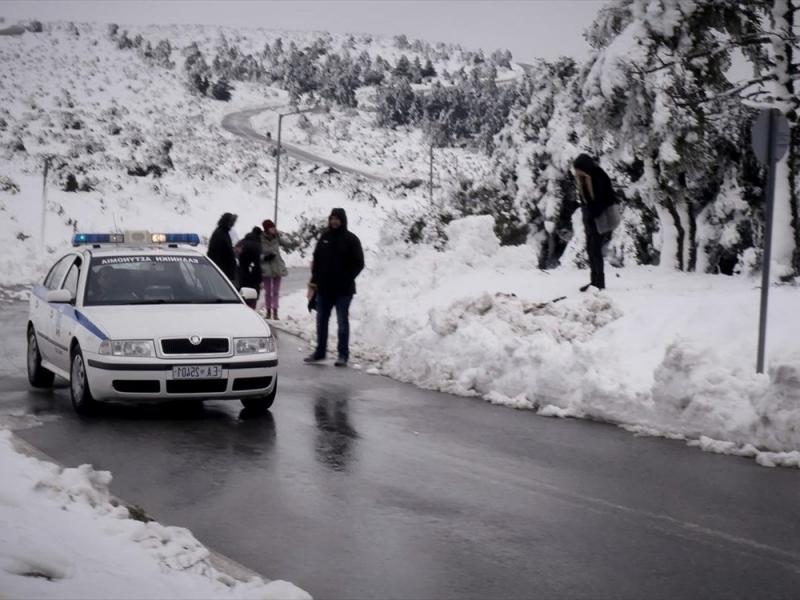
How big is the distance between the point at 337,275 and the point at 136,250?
3.90m

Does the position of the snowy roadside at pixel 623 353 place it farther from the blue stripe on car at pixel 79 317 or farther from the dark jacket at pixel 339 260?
the blue stripe on car at pixel 79 317

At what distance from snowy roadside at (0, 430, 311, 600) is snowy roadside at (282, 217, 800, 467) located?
17.0 feet

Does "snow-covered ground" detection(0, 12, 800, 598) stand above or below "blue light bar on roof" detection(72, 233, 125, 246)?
below

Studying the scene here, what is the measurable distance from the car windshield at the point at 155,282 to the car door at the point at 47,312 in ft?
2.27

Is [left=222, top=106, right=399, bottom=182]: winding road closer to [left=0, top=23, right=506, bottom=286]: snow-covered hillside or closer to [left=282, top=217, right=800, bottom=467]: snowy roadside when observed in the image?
[left=0, top=23, right=506, bottom=286]: snow-covered hillside

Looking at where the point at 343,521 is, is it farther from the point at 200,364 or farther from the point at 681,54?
the point at 681,54

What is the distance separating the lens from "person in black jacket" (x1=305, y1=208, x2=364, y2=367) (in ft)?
51.5

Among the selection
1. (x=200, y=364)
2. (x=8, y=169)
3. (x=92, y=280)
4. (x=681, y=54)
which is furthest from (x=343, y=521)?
(x=8, y=169)

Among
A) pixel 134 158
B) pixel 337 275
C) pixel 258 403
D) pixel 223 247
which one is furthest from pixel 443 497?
pixel 134 158

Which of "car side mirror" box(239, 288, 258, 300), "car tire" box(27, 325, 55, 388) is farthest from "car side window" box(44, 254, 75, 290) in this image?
"car side mirror" box(239, 288, 258, 300)

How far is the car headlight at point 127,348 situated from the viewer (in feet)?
34.4

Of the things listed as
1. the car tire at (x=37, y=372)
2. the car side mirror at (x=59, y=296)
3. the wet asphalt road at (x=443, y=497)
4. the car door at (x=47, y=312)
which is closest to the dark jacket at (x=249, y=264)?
the car door at (x=47, y=312)

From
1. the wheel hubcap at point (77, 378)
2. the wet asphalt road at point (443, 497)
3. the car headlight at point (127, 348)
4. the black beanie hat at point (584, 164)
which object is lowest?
the wet asphalt road at point (443, 497)

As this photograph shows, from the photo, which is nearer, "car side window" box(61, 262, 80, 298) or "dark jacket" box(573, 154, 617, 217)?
"car side window" box(61, 262, 80, 298)
